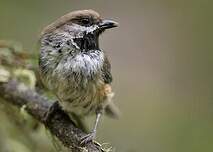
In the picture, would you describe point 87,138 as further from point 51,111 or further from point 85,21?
point 85,21

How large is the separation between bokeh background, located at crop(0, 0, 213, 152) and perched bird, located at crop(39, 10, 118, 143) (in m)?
0.49

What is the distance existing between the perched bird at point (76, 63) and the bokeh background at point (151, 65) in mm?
488

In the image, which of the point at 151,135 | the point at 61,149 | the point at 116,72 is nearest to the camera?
the point at 61,149

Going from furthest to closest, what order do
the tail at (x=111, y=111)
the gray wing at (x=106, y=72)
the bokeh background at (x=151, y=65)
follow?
the bokeh background at (x=151, y=65) < the tail at (x=111, y=111) < the gray wing at (x=106, y=72)

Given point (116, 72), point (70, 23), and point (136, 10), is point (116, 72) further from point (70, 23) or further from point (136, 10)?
point (70, 23)

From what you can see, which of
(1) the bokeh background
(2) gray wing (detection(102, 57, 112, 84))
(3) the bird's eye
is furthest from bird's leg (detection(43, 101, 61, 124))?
(3) the bird's eye

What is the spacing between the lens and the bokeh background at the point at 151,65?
6008 mm

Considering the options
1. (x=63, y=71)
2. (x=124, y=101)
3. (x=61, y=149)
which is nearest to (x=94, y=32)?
(x=63, y=71)

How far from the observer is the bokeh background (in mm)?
6008

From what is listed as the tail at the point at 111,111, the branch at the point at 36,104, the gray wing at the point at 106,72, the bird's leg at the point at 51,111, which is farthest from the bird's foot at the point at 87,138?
the tail at the point at 111,111

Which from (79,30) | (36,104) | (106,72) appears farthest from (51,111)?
(79,30)

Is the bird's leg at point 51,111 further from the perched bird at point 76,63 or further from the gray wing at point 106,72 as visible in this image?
the gray wing at point 106,72

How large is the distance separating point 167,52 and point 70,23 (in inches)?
161

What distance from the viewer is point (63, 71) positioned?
4.34 metres
